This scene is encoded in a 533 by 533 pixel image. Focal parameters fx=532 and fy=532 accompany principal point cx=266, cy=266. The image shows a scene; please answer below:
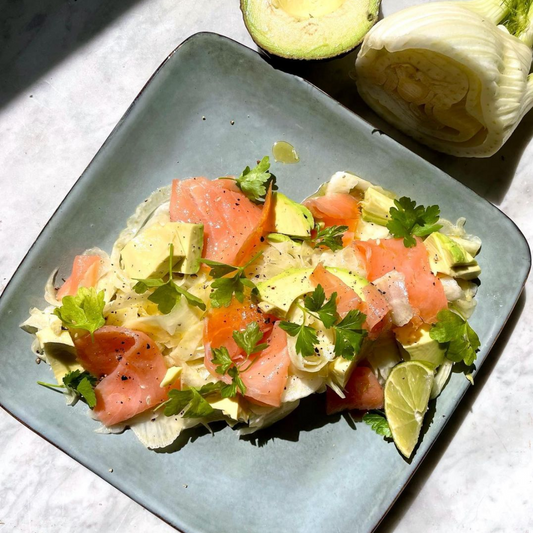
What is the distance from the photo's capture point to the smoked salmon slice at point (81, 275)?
5.80ft

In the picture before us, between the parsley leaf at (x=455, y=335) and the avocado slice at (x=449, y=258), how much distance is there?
0.44 feet

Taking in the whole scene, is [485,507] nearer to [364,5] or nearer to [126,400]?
[126,400]

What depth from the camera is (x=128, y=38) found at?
2.10 metres

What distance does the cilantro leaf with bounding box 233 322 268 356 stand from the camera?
1.60 meters

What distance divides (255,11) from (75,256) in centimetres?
101

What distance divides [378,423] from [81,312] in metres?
1.04

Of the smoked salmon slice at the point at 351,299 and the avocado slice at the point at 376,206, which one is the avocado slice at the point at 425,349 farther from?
the avocado slice at the point at 376,206

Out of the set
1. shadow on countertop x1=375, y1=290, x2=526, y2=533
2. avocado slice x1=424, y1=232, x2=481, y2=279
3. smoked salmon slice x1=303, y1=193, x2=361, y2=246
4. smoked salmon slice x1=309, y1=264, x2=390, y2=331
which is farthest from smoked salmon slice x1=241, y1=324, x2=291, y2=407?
shadow on countertop x1=375, y1=290, x2=526, y2=533

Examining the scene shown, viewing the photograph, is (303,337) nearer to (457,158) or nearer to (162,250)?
(162,250)

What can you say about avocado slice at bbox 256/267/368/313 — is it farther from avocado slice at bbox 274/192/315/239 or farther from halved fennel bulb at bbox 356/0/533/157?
halved fennel bulb at bbox 356/0/533/157

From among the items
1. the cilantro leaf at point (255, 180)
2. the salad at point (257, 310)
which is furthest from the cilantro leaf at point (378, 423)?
the cilantro leaf at point (255, 180)

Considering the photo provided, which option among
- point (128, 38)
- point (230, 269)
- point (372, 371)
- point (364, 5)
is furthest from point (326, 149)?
point (128, 38)

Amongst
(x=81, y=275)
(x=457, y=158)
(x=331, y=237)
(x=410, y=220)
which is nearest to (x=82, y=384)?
(x=81, y=275)

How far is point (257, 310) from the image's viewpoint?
1.65 meters
